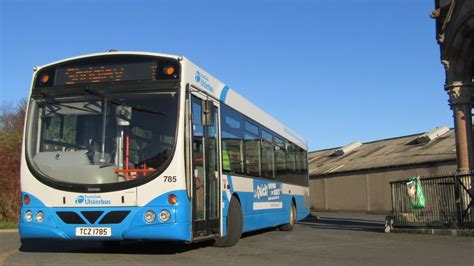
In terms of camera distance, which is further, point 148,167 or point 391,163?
point 391,163

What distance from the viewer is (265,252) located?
1130cm

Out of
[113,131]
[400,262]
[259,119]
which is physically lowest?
[400,262]

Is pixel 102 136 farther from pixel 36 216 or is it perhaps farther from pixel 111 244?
pixel 111 244

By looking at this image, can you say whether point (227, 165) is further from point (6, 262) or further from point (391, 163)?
point (391, 163)

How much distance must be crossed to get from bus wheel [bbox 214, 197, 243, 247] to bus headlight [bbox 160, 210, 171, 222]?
97.7 inches

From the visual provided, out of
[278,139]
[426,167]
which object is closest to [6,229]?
[278,139]

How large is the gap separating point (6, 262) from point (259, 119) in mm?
7341

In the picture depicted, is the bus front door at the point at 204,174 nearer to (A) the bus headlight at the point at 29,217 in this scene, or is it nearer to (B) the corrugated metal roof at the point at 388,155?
(A) the bus headlight at the point at 29,217

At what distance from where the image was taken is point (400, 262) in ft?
32.6

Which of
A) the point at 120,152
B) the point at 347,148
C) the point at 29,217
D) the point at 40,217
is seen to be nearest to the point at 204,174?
the point at 120,152

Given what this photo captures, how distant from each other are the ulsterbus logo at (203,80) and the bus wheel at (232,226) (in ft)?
7.89

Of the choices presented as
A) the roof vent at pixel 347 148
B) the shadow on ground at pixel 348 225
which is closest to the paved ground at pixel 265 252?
the shadow on ground at pixel 348 225

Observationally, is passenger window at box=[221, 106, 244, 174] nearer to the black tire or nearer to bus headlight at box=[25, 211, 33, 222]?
the black tire

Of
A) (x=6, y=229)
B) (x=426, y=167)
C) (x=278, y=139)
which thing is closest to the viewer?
(x=278, y=139)
